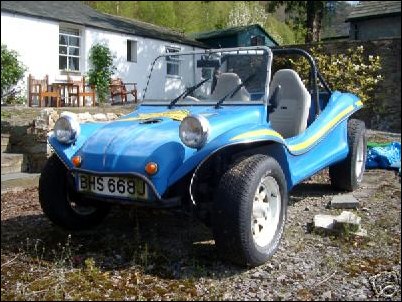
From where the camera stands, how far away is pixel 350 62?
1109cm

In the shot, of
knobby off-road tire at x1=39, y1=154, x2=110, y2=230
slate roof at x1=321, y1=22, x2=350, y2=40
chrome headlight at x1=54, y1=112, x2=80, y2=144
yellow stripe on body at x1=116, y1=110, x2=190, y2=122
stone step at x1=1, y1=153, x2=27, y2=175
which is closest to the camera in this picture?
chrome headlight at x1=54, y1=112, x2=80, y2=144

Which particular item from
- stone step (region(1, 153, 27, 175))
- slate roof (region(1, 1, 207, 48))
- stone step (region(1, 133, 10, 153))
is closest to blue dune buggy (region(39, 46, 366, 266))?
stone step (region(1, 153, 27, 175))

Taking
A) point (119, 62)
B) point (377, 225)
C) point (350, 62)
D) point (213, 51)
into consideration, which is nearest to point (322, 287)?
point (377, 225)

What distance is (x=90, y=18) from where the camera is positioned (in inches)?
664

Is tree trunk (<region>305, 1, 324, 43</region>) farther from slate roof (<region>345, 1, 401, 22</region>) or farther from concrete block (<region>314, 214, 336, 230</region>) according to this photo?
concrete block (<region>314, 214, 336, 230</region>)

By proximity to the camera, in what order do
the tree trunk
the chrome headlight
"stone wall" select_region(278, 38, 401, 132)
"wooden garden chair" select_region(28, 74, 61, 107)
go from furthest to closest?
"wooden garden chair" select_region(28, 74, 61, 107), "stone wall" select_region(278, 38, 401, 132), the tree trunk, the chrome headlight

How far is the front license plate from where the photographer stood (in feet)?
11.1

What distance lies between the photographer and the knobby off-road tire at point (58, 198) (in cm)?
400

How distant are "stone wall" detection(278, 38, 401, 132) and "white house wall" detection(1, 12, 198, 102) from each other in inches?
194

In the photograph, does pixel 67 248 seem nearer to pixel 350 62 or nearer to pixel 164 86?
pixel 164 86

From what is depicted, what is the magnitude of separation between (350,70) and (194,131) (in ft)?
27.2

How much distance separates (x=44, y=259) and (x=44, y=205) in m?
0.66

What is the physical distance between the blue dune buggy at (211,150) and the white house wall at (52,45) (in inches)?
235

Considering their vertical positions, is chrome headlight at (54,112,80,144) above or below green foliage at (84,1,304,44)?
below
